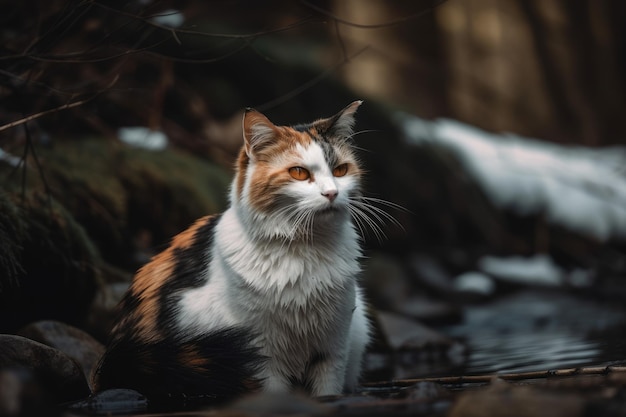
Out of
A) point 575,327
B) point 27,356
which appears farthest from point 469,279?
point 27,356

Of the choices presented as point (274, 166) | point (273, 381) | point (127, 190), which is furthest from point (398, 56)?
point (273, 381)

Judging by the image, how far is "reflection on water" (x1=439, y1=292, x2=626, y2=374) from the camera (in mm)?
3535

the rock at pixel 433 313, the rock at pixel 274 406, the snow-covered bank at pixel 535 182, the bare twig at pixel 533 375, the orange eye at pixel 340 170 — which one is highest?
the snow-covered bank at pixel 535 182

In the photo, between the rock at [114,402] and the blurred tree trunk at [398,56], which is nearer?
the rock at [114,402]

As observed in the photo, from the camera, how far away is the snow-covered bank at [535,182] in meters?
8.37

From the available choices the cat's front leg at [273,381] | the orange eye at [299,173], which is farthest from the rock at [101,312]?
the orange eye at [299,173]

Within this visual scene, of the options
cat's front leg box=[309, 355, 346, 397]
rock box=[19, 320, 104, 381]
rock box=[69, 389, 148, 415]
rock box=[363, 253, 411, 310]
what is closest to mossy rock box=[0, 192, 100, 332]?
rock box=[19, 320, 104, 381]

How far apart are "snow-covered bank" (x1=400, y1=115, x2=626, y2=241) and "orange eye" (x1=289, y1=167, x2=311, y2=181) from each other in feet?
17.4

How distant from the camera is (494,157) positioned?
28.3 feet

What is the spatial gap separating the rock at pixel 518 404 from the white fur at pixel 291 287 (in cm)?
96

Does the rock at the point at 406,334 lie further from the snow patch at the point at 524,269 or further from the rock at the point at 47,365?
the snow patch at the point at 524,269

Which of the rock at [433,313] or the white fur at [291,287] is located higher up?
the rock at [433,313]

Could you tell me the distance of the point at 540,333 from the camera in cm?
502

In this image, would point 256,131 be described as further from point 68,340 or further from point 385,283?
point 385,283
